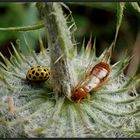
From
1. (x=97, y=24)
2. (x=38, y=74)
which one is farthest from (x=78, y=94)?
(x=97, y=24)

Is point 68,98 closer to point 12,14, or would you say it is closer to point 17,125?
point 17,125

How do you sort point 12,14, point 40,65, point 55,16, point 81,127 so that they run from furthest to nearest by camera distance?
point 12,14, point 40,65, point 81,127, point 55,16

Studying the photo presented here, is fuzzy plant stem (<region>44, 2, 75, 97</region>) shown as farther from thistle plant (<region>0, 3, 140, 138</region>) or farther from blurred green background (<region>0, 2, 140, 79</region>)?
blurred green background (<region>0, 2, 140, 79</region>)

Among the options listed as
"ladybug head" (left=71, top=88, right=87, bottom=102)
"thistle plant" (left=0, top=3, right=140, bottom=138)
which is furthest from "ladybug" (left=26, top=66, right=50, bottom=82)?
"ladybug head" (left=71, top=88, right=87, bottom=102)

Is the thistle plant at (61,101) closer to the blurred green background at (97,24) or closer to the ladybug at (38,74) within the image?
the ladybug at (38,74)

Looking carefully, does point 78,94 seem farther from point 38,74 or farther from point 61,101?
point 38,74

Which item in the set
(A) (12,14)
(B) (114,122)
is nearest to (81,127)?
(B) (114,122)
